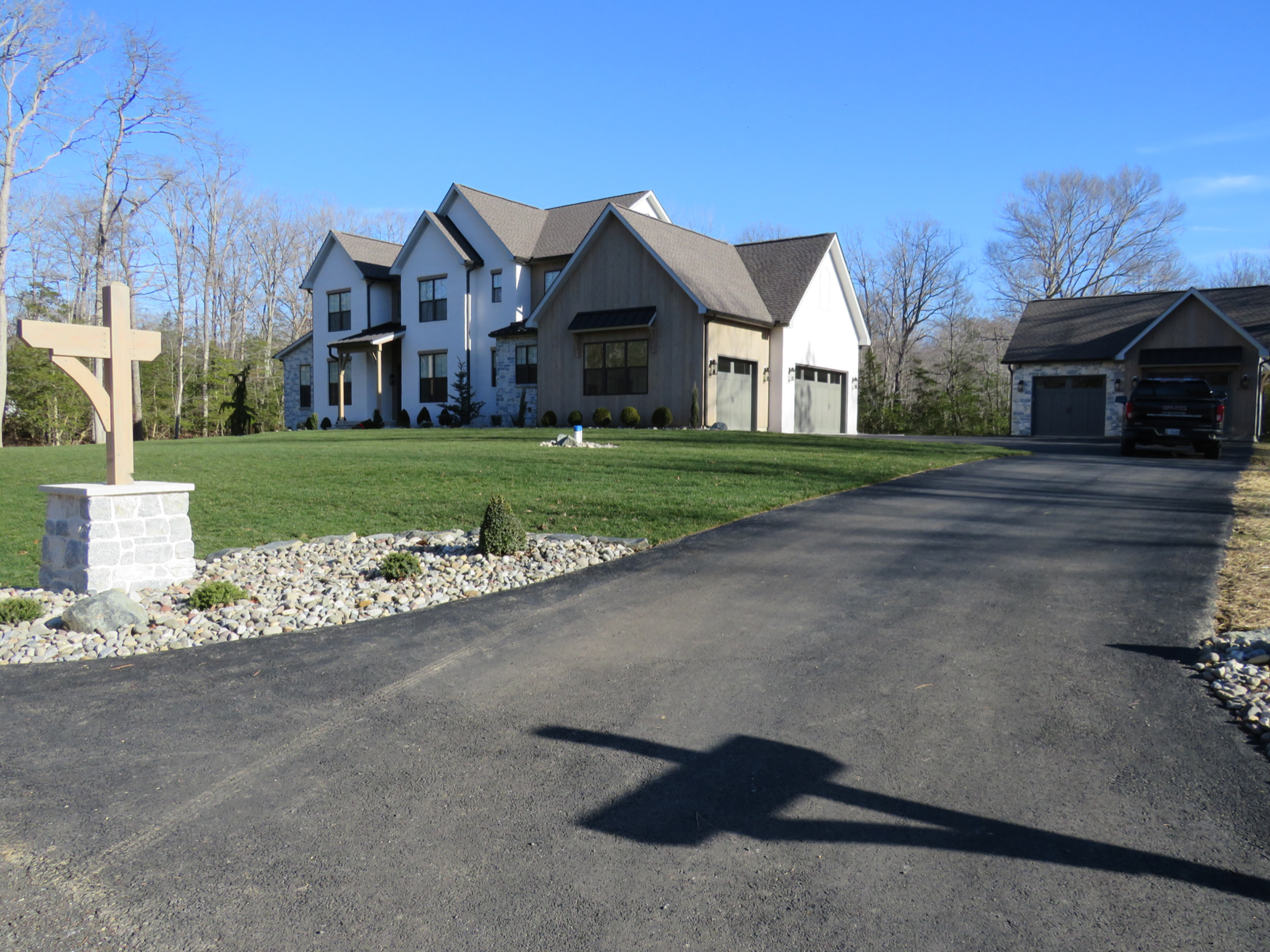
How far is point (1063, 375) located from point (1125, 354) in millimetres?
2335

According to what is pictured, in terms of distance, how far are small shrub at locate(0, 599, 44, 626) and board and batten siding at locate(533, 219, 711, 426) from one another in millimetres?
20082

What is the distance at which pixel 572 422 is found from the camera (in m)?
Answer: 27.3

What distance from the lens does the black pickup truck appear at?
17328mm

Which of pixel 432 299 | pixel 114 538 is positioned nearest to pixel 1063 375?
pixel 432 299

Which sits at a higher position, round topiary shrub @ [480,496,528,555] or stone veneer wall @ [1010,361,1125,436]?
stone veneer wall @ [1010,361,1125,436]

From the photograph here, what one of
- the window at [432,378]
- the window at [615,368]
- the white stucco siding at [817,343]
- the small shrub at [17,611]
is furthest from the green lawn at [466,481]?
the window at [432,378]

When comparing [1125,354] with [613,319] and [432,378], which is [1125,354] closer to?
[613,319]

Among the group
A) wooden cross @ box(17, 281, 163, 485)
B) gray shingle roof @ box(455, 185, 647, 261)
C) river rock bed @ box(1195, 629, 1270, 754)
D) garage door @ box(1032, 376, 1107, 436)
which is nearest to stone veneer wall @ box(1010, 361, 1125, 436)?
garage door @ box(1032, 376, 1107, 436)

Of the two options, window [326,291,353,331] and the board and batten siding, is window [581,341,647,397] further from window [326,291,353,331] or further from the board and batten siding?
window [326,291,353,331]

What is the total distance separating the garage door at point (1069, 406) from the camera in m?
30.2

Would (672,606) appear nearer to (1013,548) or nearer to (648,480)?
(1013,548)

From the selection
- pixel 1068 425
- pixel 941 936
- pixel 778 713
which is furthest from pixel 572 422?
pixel 941 936

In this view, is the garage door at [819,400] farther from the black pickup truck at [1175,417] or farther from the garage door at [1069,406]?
the black pickup truck at [1175,417]

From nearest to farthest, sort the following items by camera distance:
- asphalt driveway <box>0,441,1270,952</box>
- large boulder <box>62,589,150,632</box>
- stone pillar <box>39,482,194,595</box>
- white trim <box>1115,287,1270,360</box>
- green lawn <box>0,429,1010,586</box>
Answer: asphalt driveway <box>0,441,1270,952</box> < large boulder <box>62,589,150,632</box> < stone pillar <box>39,482,194,595</box> < green lawn <box>0,429,1010,586</box> < white trim <box>1115,287,1270,360</box>
